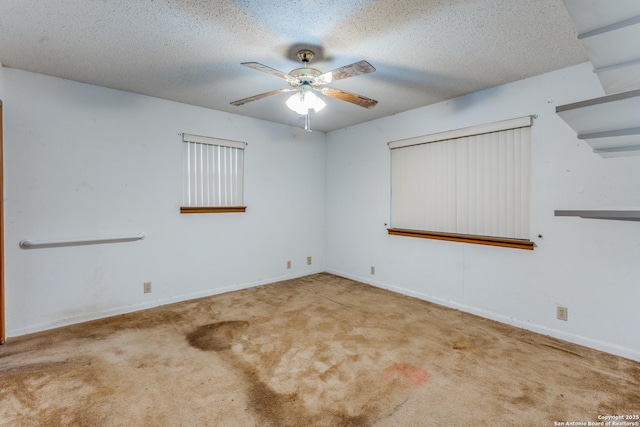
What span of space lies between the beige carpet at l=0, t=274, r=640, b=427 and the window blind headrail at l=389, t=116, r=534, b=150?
1.96 metres

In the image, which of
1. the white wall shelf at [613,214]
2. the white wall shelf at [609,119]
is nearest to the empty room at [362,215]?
the white wall shelf at [609,119]

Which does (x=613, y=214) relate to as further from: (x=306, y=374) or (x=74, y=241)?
(x=74, y=241)

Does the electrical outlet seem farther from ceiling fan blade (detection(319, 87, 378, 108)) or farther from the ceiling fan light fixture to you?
the ceiling fan light fixture

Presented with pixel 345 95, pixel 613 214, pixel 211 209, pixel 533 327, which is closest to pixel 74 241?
pixel 211 209

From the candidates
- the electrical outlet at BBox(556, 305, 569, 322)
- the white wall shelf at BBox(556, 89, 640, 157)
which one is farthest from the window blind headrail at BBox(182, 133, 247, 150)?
the electrical outlet at BBox(556, 305, 569, 322)

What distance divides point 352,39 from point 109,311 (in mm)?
3515

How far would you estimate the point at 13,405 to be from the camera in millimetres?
1811

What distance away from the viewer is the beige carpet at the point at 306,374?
1751 mm

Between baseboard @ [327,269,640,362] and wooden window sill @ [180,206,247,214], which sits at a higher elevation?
wooden window sill @ [180,206,247,214]

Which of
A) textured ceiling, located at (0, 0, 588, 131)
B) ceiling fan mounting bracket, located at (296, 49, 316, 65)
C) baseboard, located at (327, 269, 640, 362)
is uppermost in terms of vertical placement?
textured ceiling, located at (0, 0, 588, 131)

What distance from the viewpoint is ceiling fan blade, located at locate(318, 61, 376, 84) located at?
76.1 inches

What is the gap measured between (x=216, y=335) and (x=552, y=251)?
316cm

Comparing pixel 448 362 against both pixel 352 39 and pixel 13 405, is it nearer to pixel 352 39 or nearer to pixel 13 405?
pixel 352 39

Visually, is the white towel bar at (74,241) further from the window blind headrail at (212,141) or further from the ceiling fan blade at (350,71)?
the ceiling fan blade at (350,71)
